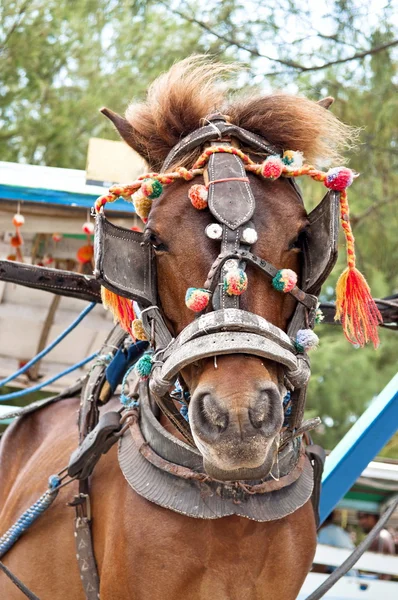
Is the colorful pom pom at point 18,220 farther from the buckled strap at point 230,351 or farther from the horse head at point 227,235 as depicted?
the buckled strap at point 230,351

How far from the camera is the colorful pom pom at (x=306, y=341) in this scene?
2100mm

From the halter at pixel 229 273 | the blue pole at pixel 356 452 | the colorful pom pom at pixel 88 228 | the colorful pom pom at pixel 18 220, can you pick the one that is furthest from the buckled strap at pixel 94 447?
the colorful pom pom at pixel 18 220

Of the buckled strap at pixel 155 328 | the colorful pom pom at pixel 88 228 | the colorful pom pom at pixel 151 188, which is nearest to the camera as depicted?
the buckled strap at pixel 155 328

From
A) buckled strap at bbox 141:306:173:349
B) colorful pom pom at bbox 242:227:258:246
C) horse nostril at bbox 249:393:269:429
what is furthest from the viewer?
buckled strap at bbox 141:306:173:349

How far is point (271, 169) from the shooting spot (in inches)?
88.4

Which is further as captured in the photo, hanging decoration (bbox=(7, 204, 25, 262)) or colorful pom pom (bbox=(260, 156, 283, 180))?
hanging decoration (bbox=(7, 204, 25, 262))

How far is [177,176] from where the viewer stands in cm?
230

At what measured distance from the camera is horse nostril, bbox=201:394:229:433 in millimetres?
1818

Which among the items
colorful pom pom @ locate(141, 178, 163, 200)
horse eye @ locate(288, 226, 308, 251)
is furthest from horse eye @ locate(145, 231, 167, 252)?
horse eye @ locate(288, 226, 308, 251)

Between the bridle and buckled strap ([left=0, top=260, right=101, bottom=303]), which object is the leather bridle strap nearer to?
the bridle

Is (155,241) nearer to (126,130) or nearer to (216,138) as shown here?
(216,138)

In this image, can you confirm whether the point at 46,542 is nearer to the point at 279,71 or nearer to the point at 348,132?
the point at 348,132

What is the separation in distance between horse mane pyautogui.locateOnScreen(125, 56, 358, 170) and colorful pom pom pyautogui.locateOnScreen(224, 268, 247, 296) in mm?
524

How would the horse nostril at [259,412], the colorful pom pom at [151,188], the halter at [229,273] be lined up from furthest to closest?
the colorful pom pom at [151,188] < the halter at [229,273] < the horse nostril at [259,412]
